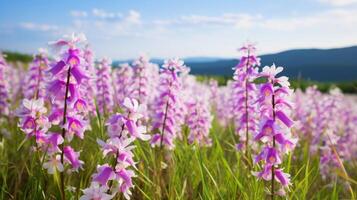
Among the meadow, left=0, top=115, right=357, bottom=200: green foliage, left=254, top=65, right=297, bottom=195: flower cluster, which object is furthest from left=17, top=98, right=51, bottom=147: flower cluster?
left=254, top=65, right=297, bottom=195: flower cluster

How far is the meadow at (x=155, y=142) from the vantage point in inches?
130

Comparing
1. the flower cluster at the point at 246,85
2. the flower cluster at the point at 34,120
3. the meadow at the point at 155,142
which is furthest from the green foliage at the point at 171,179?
the flower cluster at the point at 246,85

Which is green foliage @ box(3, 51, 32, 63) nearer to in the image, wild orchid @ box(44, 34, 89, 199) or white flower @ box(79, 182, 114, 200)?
wild orchid @ box(44, 34, 89, 199)

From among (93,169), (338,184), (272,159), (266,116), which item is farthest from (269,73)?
(338,184)

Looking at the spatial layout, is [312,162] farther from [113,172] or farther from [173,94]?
[113,172]

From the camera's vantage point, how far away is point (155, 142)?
5.79 metres

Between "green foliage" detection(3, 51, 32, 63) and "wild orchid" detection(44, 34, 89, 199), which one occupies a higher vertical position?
"wild orchid" detection(44, 34, 89, 199)

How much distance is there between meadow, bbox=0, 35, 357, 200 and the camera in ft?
10.9

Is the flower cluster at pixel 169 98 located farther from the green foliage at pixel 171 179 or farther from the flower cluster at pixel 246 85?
the flower cluster at pixel 246 85

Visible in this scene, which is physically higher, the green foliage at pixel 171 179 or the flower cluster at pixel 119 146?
the flower cluster at pixel 119 146

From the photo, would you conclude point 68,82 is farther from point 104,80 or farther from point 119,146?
point 104,80

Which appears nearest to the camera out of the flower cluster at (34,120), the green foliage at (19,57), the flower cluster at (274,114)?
the flower cluster at (274,114)

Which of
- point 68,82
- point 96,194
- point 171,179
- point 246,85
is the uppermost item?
point 68,82

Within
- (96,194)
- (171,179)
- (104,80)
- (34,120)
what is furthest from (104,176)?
(104,80)
